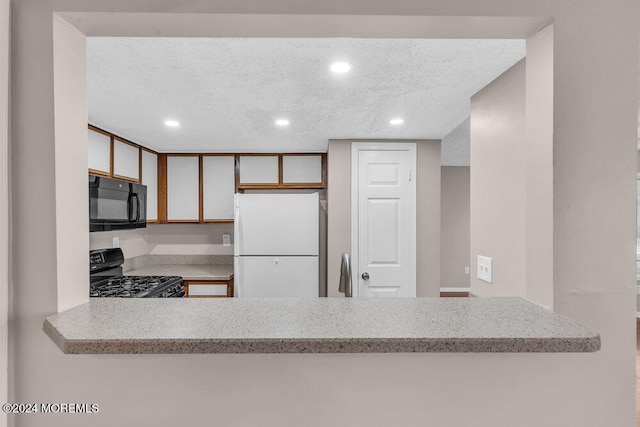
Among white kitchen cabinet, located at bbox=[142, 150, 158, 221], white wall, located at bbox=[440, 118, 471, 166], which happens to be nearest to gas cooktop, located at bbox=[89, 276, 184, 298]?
white kitchen cabinet, located at bbox=[142, 150, 158, 221]

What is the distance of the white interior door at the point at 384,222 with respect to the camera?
310 centimetres

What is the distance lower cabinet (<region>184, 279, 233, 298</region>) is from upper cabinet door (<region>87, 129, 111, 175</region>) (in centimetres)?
129

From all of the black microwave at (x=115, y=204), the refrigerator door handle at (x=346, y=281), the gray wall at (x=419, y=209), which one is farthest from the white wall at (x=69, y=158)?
the gray wall at (x=419, y=209)

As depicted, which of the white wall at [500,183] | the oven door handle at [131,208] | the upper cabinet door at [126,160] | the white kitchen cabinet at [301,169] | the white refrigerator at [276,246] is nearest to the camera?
the white wall at [500,183]

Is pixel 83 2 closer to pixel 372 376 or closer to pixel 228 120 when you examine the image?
pixel 372 376

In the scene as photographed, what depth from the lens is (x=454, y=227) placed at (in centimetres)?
582

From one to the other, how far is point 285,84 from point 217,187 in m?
2.13

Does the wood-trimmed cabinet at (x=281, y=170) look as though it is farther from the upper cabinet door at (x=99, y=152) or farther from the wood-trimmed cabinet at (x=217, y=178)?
the upper cabinet door at (x=99, y=152)

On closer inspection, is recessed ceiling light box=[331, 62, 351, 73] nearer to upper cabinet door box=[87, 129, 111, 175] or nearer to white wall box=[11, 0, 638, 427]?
white wall box=[11, 0, 638, 427]

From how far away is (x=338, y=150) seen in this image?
3.10 metres

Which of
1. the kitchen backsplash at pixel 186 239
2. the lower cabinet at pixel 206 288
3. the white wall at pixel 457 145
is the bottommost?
the lower cabinet at pixel 206 288

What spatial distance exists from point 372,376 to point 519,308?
1.35 ft

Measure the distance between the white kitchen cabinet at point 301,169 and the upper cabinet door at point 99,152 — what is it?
1.63 m

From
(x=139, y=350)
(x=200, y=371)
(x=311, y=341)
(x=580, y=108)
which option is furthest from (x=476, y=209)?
(x=139, y=350)
